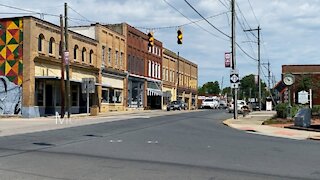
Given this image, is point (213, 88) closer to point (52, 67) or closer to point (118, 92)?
point (118, 92)

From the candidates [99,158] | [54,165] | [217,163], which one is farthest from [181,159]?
[54,165]

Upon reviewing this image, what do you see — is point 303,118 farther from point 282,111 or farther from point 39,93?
point 39,93

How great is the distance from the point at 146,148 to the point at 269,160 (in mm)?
4463

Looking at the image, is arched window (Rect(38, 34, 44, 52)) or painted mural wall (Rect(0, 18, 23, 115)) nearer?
painted mural wall (Rect(0, 18, 23, 115))

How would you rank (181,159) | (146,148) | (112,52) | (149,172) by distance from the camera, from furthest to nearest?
(112,52), (146,148), (181,159), (149,172)

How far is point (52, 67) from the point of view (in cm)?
4384

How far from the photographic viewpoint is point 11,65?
4091 centimetres

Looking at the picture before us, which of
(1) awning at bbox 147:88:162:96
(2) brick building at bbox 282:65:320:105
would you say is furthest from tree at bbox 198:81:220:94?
(2) brick building at bbox 282:65:320:105

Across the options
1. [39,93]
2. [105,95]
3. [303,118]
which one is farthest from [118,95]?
[303,118]

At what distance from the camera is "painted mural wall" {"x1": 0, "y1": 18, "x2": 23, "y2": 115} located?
133 ft

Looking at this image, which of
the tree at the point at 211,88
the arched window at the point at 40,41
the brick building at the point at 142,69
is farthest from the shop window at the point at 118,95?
the tree at the point at 211,88

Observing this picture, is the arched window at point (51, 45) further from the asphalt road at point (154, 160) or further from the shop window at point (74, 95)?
the asphalt road at point (154, 160)

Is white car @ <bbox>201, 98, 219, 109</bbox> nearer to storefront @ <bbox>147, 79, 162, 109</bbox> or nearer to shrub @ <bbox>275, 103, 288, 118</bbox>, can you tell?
storefront @ <bbox>147, 79, 162, 109</bbox>

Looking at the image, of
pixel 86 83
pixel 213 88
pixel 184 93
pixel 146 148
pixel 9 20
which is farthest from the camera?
pixel 213 88
